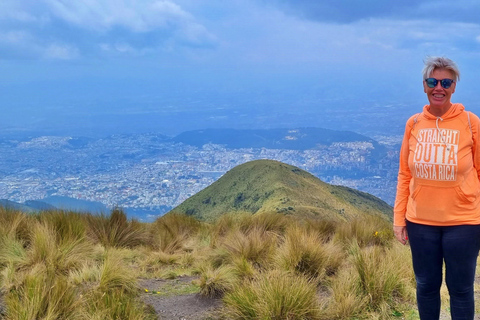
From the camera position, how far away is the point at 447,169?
310 centimetres

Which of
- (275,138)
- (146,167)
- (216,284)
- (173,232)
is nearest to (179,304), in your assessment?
(216,284)

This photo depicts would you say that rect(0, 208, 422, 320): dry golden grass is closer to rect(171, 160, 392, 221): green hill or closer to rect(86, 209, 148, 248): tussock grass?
rect(86, 209, 148, 248): tussock grass

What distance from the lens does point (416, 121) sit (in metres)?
3.37

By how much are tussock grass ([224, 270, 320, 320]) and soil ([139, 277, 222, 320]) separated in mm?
347

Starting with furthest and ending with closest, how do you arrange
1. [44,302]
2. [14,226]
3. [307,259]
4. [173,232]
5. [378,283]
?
[173,232] → [14,226] → [307,259] → [378,283] → [44,302]

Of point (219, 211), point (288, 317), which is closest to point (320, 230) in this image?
point (288, 317)

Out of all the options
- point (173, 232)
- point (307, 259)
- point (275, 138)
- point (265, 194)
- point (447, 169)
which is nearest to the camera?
point (447, 169)

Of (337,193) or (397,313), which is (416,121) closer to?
(397,313)

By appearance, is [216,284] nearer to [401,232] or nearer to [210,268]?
[210,268]

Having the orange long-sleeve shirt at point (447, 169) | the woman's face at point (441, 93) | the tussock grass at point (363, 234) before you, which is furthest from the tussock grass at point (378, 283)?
the tussock grass at point (363, 234)

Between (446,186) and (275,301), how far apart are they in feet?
6.47

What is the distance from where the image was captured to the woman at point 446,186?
3.12 meters

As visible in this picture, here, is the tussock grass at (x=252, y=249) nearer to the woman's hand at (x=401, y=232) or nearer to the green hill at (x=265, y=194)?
the woman's hand at (x=401, y=232)

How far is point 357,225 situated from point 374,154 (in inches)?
4073
